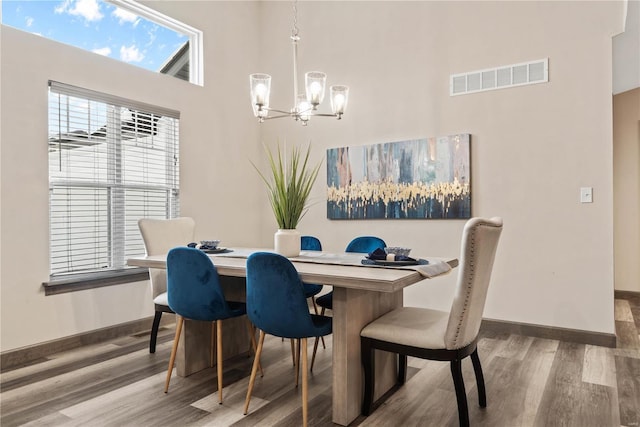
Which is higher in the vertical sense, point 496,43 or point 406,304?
point 496,43

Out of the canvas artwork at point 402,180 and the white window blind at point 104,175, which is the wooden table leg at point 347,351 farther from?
the white window blind at point 104,175

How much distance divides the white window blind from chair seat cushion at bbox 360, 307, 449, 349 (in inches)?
96.5

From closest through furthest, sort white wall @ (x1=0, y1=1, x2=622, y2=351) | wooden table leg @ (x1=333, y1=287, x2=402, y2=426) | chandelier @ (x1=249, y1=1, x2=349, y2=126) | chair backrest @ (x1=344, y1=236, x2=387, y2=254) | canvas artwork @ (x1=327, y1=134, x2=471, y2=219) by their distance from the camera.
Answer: wooden table leg @ (x1=333, y1=287, x2=402, y2=426) → chandelier @ (x1=249, y1=1, x2=349, y2=126) → white wall @ (x1=0, y1=1, x2=622, y2=351) → chair backrest @ (x1=344, y1=236, x2=387, y2=254) → canvas artwork @ (x1=327, y1=134, x2=471, y2=219)

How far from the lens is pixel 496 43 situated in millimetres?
3748

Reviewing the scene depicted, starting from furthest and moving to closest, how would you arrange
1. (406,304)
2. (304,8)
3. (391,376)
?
(304,8)
(406,304)
(391,376)

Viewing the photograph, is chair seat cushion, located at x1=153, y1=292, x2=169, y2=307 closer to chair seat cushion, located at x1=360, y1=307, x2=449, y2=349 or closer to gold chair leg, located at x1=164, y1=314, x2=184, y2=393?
gold chair leg, located at x1=164, y1=314, x2=184, y2=393

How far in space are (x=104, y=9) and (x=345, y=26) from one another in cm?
227

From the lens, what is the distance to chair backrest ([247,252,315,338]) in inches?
80.0

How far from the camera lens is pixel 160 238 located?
3387 millimetres

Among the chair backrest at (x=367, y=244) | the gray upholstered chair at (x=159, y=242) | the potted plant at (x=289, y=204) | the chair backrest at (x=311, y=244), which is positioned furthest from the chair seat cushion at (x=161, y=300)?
the chair backrest at (x=367, y=244)

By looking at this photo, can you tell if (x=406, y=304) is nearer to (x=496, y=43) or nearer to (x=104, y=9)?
(x=496, y=43)

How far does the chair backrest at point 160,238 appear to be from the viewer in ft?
10.7

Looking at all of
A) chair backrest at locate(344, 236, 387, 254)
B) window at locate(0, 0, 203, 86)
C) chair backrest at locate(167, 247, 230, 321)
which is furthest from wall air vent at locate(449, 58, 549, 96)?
chair backrest at locate(167, 247, 230, 321)

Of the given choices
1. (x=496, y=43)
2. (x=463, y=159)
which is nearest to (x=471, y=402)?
(x=463, y=159)
